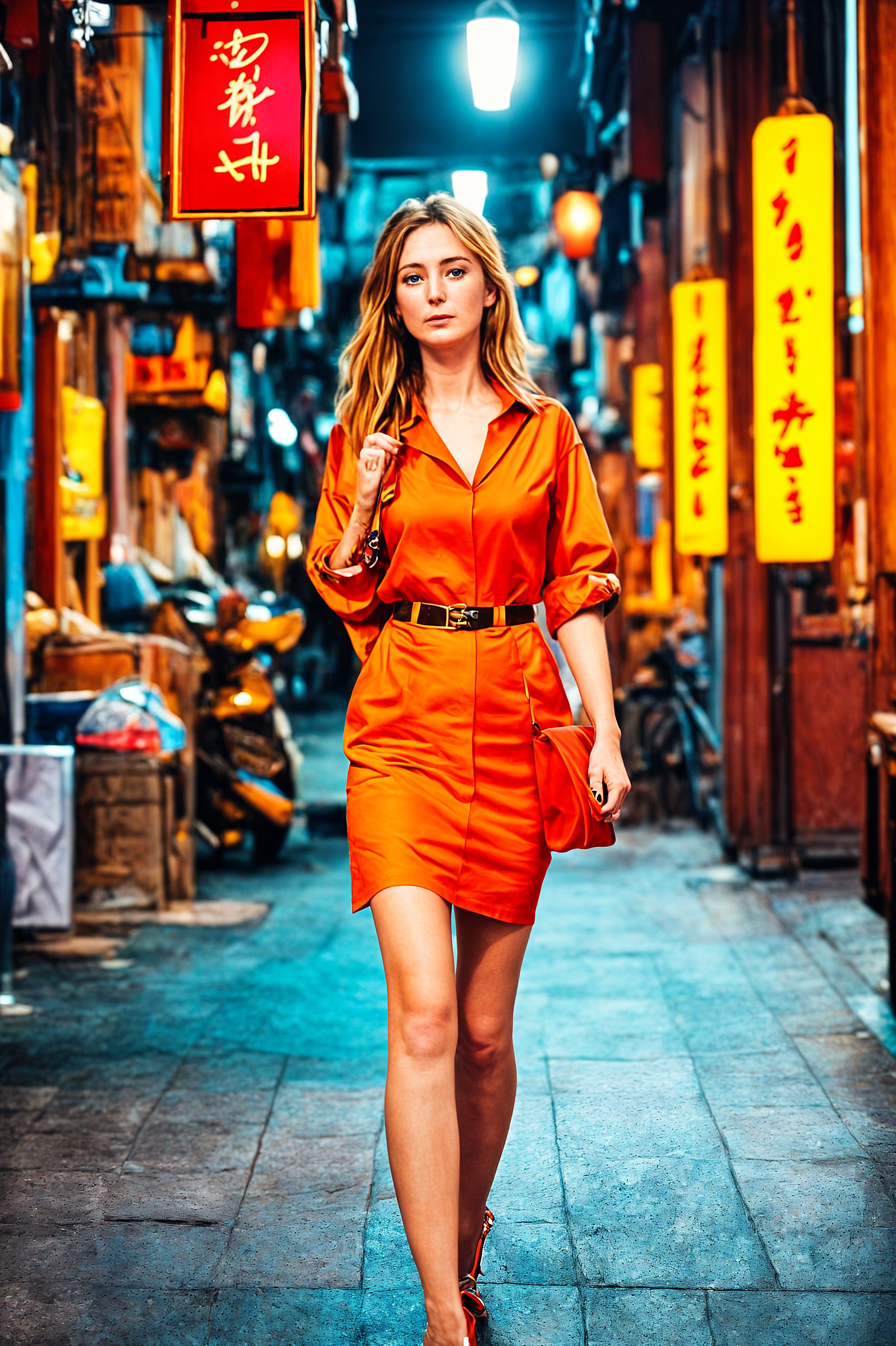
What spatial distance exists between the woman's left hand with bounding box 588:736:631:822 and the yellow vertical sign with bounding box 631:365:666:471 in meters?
12.6

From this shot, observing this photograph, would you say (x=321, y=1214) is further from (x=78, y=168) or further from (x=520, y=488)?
(x=78, y=168)

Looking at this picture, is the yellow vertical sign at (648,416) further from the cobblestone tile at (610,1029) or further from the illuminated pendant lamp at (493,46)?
the cobblestone tile at (610,1029)

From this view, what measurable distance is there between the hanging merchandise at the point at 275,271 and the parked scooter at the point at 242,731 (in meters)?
3.14

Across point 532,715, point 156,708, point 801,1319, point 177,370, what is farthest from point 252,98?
point 177,370

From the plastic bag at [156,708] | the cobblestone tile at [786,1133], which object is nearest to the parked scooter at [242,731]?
the plastic bag at [156,708]

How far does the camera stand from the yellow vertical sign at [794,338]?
799 centimetres

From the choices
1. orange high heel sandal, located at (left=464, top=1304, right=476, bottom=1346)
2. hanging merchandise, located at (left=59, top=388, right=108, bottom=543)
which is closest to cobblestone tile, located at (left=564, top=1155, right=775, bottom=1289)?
orange high heel sandal, located at (left=464, top=1304, right=476, bottom=1346)

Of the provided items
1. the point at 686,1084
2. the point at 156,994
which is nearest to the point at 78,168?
the point at 156,994

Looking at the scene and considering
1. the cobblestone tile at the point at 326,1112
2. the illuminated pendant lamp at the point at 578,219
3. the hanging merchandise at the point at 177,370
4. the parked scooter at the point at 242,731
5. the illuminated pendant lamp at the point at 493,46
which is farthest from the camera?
the illuminated pendant lamp at the point at 578,219

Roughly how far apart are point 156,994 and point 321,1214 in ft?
9.51

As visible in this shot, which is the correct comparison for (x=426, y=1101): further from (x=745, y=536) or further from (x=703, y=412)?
(x=703, y=412)

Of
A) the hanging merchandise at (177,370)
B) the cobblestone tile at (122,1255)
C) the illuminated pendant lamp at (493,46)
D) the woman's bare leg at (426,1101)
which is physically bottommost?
the cobblestone tile at (122,1255)

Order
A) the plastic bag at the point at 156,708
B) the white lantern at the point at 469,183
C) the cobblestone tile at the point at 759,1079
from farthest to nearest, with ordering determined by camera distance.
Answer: the white lantern at the point at 469,183 < the plastic bag at the point at 156,708 < the cobblestone tile at the point at 759,1079

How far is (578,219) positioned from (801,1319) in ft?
49.8
